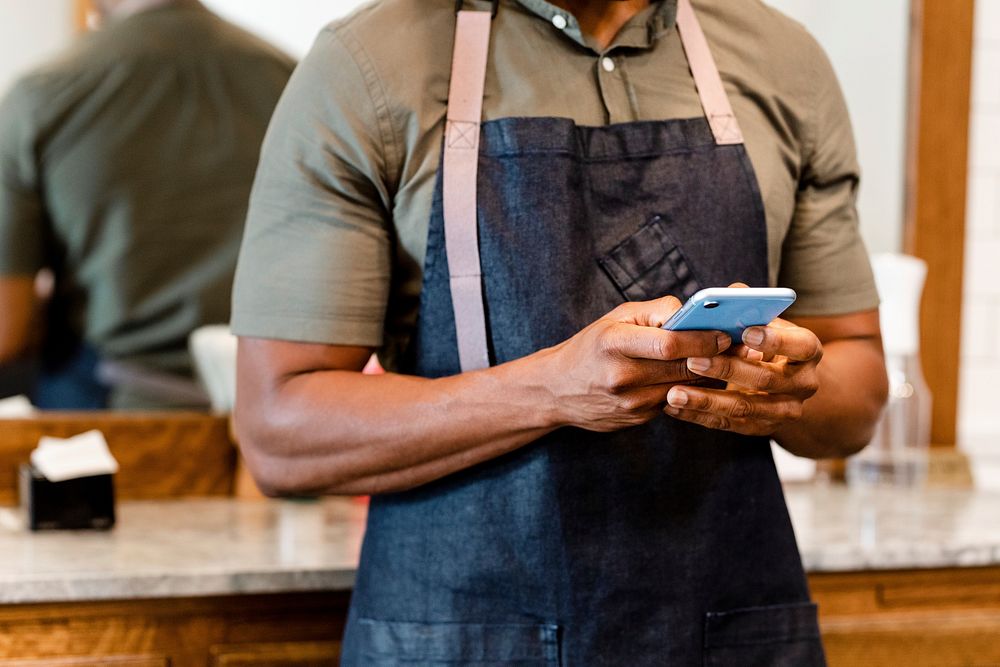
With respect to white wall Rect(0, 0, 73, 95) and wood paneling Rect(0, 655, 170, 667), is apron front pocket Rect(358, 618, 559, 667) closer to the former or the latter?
wood paneling Rect(0, 655, 170, 667)

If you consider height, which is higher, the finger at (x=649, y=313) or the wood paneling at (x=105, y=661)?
the finger at (x=649, y=313)

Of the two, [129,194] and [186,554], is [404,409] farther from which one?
[129,194]

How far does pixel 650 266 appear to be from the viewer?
1.20 metres

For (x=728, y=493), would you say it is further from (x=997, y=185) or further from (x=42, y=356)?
(x=997, y=185)

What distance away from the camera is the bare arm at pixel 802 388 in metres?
1.01

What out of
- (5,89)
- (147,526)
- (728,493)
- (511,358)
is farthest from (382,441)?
(5,89)

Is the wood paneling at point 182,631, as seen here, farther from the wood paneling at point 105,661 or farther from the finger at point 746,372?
the finger at point 746,372

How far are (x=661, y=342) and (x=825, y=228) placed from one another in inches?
17.6

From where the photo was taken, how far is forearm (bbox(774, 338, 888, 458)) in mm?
1247

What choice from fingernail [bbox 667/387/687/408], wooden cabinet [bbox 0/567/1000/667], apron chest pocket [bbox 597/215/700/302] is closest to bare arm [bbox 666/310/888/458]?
fingernail [bbox 667/387/687/408]

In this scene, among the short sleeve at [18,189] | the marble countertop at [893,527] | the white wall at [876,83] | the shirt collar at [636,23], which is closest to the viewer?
the shirt collar at [636,23]

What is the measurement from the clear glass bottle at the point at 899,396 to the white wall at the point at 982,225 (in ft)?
0.69

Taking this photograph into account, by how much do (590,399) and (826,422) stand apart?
0.33 m

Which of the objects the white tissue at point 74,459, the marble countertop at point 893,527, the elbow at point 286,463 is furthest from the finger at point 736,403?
the white tissue at point 74,459
